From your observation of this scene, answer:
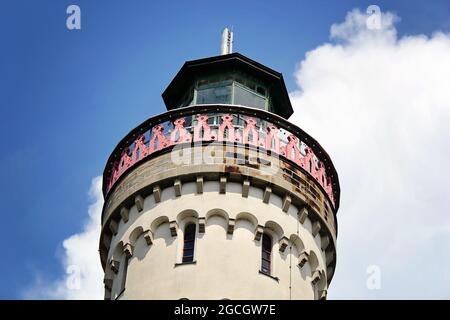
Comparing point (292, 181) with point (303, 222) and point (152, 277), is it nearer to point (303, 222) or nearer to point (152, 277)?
point (303, 222)

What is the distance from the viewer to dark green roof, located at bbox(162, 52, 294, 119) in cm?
4219

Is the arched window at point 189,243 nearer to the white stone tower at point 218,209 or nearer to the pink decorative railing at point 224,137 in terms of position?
the white stone tower at point 218,209

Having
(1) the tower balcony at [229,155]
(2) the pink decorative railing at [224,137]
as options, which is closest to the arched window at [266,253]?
(1) the tower balcony at [229,155]

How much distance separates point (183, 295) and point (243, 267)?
1975 mm

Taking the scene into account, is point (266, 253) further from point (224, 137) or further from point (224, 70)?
point (224, 70)

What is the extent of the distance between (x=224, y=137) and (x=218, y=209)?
2.69 m

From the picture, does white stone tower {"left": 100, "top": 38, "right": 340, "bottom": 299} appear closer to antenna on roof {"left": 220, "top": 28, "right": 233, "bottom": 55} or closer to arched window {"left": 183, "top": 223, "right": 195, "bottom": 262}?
arched window {"left": 183, "top": 223, "right": 195, "bottom": 262}

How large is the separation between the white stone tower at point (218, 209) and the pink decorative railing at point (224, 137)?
44 mm

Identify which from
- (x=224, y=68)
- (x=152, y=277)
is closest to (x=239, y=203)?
(x=152, y=277)

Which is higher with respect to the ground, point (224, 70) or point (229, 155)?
point (224, 70)

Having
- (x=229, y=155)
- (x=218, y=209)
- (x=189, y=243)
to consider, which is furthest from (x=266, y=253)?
(x=229, y=155)

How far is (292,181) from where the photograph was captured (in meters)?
37.9

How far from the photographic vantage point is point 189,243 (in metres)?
36.3
